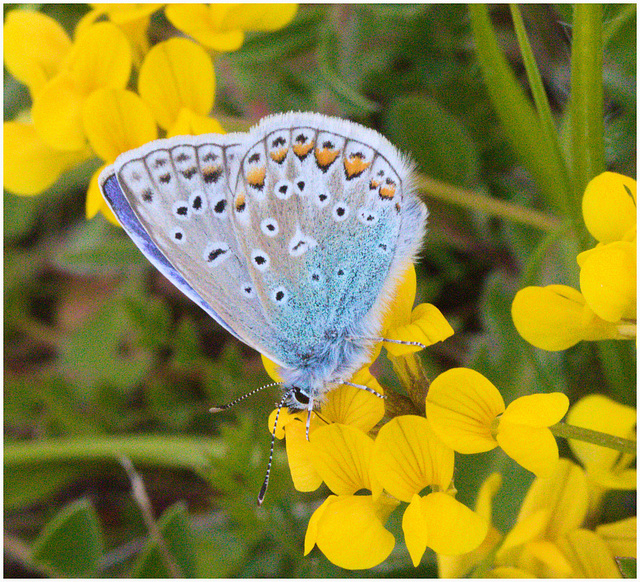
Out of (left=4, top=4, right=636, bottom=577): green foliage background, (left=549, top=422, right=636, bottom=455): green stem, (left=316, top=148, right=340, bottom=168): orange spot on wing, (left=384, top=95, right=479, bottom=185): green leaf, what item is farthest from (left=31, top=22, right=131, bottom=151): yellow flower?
(left=549, top=422, right=636, bottom=455): green stem

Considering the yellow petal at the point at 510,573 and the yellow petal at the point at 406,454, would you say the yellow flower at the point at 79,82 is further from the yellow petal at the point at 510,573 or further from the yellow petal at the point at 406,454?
the yellow petal at the point at 510,573

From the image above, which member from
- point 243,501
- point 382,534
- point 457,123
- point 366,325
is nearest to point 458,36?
point 457,123

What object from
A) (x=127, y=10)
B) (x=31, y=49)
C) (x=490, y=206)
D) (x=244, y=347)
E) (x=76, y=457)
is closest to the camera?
(x=127, y=10)

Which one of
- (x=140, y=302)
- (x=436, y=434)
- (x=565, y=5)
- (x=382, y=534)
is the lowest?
(x=140, y=302)

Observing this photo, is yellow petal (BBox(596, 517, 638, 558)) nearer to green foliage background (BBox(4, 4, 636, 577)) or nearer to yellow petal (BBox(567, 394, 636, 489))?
yellow petal (BBox(567, 394, 636, 489))

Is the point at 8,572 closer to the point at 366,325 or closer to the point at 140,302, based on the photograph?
the point at 140,302

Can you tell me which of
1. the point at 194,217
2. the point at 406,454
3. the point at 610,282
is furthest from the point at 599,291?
the point at 194,217

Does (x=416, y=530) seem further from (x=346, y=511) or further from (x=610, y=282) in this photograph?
(x=610, y=282)

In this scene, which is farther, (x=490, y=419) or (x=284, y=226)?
(x=284, y=226)

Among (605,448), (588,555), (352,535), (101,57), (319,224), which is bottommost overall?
(588,555)
